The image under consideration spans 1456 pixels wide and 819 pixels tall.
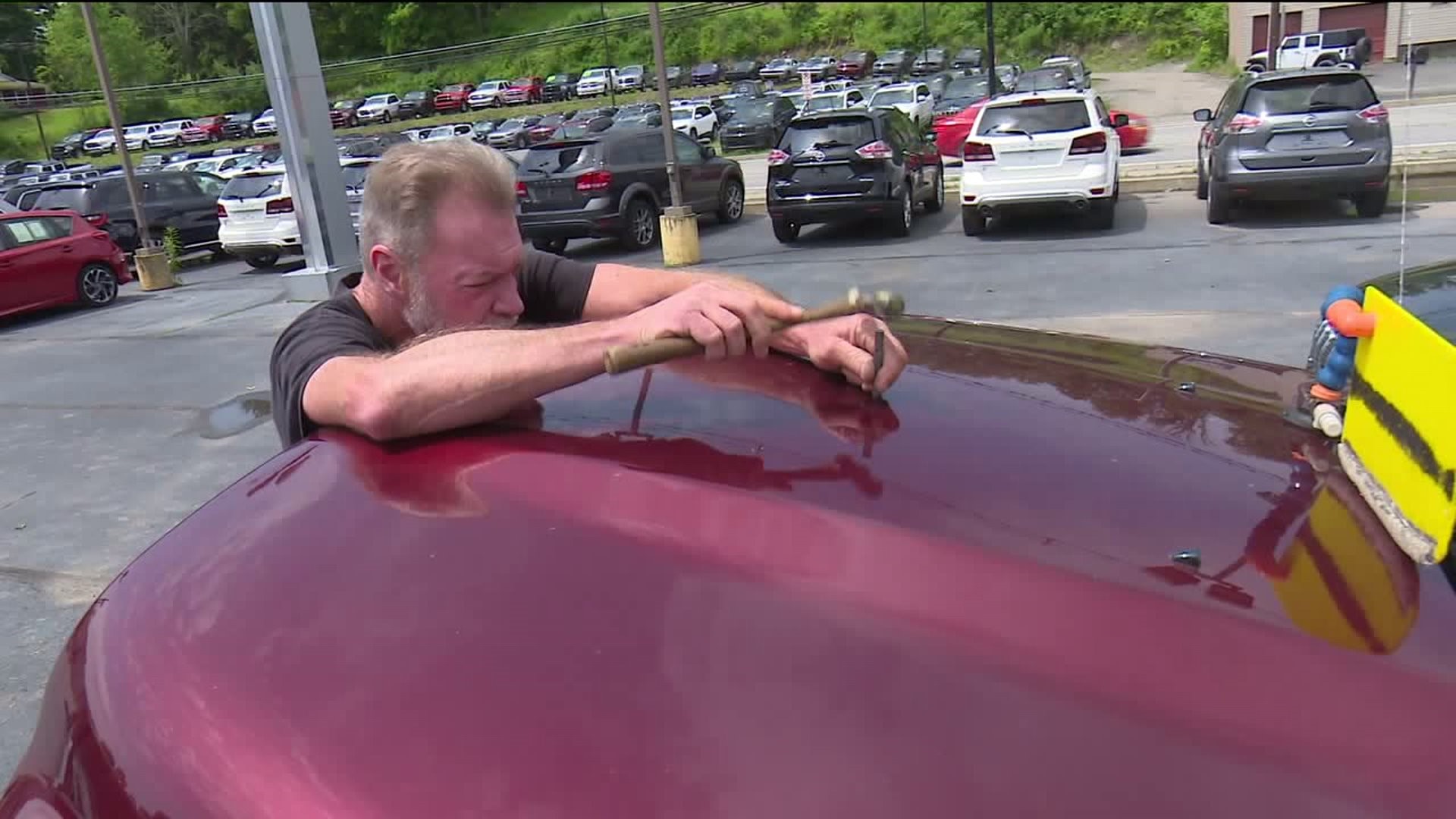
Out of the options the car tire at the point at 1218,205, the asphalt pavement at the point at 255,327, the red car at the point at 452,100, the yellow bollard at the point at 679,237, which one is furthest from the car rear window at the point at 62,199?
the red car at the point at 452,100

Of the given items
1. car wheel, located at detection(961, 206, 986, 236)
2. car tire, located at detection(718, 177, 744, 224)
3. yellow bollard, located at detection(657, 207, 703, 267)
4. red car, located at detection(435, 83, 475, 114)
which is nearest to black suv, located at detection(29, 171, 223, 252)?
car tire, located at detection(718, 177, 744, 224)

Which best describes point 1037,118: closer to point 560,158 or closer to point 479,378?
point 560,158

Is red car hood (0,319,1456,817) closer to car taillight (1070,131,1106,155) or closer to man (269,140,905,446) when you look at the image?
man (269,140,905,446)

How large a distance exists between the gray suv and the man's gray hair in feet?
36.8

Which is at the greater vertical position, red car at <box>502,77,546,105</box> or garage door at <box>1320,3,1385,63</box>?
red car at <box>502,77,546,105</box>

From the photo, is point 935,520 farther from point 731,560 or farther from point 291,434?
point 291,434

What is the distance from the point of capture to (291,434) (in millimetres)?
1959

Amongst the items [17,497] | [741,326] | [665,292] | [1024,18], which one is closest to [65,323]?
[17,497]

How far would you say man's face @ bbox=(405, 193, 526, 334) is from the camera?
1.93 m

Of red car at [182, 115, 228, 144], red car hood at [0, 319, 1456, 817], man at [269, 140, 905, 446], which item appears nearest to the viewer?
red car hood at [0, 319, 1456, 817]

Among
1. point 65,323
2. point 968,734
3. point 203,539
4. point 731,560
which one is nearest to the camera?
point 968,734

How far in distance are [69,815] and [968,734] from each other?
121cm

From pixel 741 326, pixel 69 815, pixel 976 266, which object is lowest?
pixel 976 266

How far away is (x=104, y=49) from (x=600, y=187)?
8747 mm
